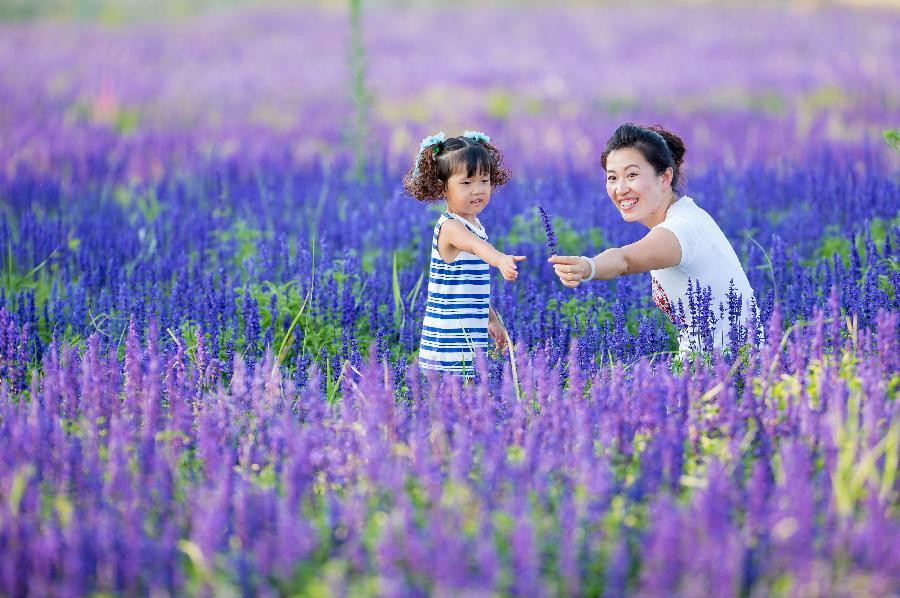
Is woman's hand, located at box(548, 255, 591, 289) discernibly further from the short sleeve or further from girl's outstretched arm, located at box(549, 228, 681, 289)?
the short sleeve

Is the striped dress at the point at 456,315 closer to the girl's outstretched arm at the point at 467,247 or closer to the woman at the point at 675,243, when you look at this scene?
the girl's outstretched arm at the point at 467,247

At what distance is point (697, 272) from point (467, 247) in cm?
99

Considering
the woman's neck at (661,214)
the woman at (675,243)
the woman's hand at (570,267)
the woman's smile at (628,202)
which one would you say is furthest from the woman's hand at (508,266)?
the woman's neck at (661,214)

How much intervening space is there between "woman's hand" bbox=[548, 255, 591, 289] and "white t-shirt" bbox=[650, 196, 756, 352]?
60 centimetres

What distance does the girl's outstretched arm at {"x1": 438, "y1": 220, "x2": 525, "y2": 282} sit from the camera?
4016 mm

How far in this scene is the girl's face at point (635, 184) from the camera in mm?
4559

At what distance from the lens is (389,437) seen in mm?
3461

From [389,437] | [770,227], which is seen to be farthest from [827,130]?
[389,437]

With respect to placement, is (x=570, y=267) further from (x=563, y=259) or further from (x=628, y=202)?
(x=628, y=202)

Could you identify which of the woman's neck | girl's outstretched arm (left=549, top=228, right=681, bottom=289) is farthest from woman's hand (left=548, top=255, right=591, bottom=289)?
the woman's neck

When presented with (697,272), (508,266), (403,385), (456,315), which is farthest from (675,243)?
(403,385)

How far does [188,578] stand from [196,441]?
0.93 meters

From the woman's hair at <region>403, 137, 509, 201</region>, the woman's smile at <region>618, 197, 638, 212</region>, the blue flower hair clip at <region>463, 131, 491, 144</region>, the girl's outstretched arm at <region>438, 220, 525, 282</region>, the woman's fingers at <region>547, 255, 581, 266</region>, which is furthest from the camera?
the woman's smile at <region>618, 197, 638, 212</region>

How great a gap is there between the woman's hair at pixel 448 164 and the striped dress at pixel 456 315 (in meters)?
0.15
